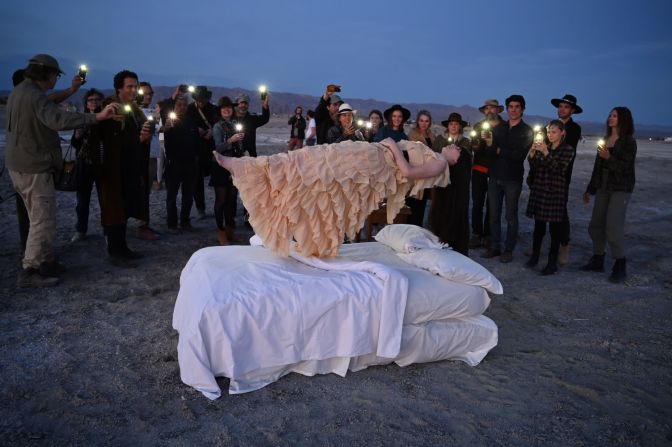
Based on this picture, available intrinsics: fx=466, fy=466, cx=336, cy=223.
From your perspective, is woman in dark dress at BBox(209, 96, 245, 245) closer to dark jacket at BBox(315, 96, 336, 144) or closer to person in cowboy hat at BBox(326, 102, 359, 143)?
person in cowboy hat at BBox(326, 102, 359, 143)

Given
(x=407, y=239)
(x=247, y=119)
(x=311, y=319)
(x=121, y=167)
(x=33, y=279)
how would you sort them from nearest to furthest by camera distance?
(x=311, y=319)
(x=407, y=239)
(x=33, y=279)
(x=121, y=167)
(x=247, y=119)

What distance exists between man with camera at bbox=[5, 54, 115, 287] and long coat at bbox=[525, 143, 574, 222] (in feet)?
16.4

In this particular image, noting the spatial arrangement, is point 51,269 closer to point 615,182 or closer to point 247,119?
point 247,119

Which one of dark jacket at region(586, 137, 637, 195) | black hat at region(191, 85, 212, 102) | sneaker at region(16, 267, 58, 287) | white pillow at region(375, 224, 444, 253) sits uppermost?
black hat at region(191, 85, 212, 102)

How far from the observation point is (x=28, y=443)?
2.55m

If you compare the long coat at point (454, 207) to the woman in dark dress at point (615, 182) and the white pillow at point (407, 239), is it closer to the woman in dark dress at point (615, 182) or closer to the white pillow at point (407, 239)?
the white pillow at point (407, 239)

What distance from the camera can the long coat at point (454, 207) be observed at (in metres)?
4.48

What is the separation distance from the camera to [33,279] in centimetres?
473

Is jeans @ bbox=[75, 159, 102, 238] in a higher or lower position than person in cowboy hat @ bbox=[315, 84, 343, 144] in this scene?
lower

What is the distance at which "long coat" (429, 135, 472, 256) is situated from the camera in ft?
14.7

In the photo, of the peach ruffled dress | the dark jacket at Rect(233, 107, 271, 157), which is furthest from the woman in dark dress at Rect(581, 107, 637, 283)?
the dark jacket at Rect(233, 107, 271, 157)

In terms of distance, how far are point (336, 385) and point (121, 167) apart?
369 centimetres

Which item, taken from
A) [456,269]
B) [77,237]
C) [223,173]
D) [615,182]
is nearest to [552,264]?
[615,182]

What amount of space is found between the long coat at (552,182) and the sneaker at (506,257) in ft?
2.31
